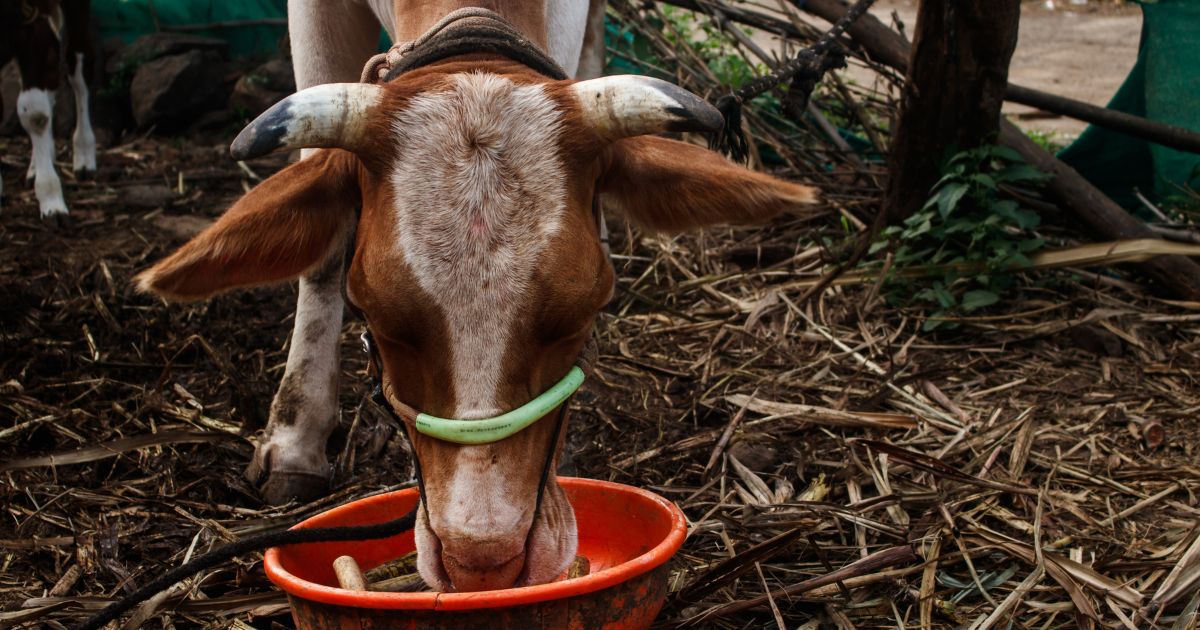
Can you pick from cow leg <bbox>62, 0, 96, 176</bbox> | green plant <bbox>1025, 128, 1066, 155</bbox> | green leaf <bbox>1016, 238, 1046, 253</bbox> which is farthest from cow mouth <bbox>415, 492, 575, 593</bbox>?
cow leg <bbox>62, 0, 96, 176</bbox>

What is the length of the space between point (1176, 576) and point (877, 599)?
2.31ft

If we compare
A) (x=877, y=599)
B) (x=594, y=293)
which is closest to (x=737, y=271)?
(x=877, y=599)

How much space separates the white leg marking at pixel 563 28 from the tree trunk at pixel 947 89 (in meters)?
1.62

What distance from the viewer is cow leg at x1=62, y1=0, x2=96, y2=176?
7.27 meters

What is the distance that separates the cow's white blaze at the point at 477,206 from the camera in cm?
210

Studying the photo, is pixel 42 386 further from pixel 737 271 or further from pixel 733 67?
pixel 733 67

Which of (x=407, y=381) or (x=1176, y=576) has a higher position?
(x=407, y=381)

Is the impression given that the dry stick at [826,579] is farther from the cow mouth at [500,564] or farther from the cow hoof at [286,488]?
the cow hoof at [286,488]

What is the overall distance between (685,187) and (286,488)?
1.70m

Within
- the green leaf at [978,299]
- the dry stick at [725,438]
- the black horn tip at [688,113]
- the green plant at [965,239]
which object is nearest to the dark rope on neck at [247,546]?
the black horn tip at [688,113]

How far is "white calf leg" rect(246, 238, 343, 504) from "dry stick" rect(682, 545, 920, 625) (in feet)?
4.89

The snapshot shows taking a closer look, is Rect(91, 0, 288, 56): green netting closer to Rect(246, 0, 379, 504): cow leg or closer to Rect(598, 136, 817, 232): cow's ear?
Rect(246, 0, 379, 504): cow leg

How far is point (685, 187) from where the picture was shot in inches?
101

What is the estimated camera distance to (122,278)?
4.98 m
